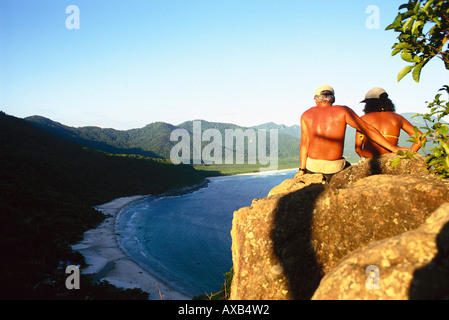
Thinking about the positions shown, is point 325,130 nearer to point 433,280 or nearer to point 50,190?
point 433,280

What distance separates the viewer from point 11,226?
128 feet

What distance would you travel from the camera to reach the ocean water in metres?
39.9

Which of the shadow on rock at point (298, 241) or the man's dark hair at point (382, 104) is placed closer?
the shadow on rock at point (298, 241)

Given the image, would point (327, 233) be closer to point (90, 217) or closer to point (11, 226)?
point (11, 226)

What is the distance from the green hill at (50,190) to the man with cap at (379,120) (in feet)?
110

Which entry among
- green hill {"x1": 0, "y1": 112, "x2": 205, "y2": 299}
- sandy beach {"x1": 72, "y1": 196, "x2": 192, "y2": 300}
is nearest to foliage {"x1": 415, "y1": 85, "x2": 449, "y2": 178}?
sandy beach {"x1": 72, "y1": 196, "x2": 192, "y2": 300}

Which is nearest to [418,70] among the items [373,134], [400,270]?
[373,134]

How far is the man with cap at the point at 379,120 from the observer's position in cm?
515

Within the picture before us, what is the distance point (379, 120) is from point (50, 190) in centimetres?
7193

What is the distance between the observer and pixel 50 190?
61094mm

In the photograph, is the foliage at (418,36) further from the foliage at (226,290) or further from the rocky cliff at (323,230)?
the foliage at (226,290)

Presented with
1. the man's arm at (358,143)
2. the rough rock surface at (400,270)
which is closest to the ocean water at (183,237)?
the man's arm at (358,143)

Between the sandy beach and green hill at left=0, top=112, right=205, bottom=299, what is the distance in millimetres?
2791
